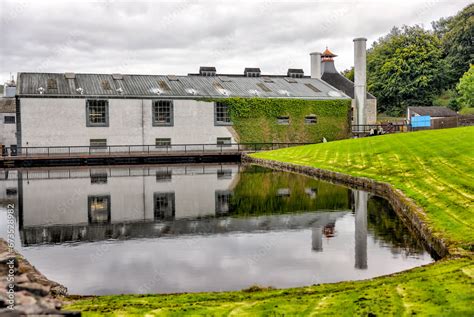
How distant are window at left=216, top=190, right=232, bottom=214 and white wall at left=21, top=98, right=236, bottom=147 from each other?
28.0m

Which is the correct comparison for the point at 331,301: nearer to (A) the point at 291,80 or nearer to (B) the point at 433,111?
(A) the point at 291,80

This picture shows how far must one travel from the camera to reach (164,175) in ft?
109

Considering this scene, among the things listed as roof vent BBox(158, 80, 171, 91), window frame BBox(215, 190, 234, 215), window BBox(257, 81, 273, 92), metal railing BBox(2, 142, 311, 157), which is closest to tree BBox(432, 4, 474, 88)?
window BBox(257, 81, 273, 92)

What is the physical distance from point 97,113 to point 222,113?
12086 mm

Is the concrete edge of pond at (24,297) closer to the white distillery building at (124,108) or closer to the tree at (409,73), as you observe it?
the white distillery building at (124,108)

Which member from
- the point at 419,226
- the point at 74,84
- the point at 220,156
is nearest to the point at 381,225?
the point at 419,226

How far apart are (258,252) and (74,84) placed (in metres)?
42.8

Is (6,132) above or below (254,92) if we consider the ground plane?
below

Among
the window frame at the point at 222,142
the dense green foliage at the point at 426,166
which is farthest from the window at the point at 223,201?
the window frame at the point at 222,142

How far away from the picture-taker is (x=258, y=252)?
12828 mm

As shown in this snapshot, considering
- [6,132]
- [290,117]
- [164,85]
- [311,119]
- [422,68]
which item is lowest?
[6,132]

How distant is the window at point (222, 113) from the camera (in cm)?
5422

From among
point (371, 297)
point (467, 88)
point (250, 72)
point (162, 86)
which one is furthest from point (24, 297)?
point (467, 88)

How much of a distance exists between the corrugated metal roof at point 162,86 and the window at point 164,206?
2932 cm
